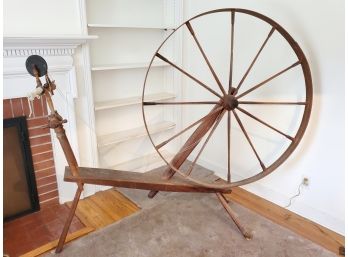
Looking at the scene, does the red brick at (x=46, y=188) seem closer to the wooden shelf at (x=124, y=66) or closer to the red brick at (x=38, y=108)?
the red brick at (x=38, y=108)

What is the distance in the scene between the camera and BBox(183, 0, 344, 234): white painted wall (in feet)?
5.71

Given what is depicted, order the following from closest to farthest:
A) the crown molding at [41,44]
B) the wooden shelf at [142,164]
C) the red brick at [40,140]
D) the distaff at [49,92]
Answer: the distaff at [49,92] → the crown molding at [41,44] → the red brick at [40,140] → the wooden shelf at [142,164]

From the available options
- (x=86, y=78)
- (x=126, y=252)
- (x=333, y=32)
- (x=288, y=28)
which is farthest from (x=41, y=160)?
(x=333, y=32)

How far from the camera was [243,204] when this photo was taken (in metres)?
2.21

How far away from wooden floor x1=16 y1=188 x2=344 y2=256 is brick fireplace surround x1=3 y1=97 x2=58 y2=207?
0.25m

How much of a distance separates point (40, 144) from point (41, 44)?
2.23 feet

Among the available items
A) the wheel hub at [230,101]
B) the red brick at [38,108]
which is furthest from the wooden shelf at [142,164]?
the wheel hub at [230,101]

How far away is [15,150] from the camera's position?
1932mm

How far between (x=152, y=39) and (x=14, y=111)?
1.32 meters

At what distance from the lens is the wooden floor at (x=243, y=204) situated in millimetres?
1840

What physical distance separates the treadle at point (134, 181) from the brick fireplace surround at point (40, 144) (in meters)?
0.37

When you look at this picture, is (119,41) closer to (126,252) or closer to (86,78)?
(86,78)

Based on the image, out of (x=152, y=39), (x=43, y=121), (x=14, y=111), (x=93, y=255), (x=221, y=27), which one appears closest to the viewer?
(x=93, y=255)

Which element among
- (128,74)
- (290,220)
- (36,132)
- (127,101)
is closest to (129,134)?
(127,101)
